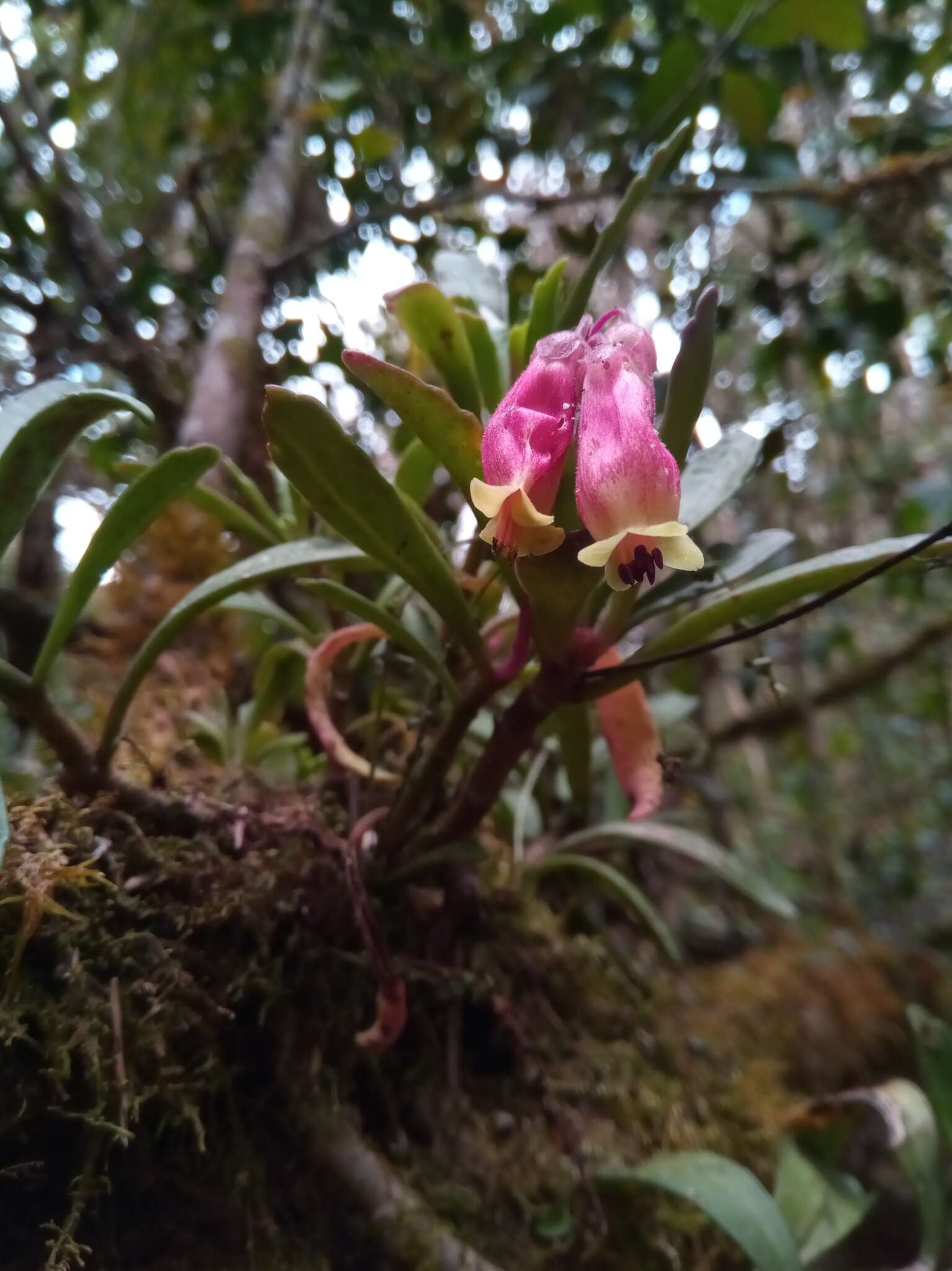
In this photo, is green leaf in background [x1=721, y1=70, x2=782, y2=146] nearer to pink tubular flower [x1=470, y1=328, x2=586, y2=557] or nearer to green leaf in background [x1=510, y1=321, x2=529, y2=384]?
green leaf in background [x1=510, y1=321, x2=529, y2=384]

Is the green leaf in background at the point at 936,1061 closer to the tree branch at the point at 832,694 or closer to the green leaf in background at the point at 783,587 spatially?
the green leaf in background at the point at 783,587

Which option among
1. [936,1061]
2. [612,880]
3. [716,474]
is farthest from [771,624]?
[936,1061]

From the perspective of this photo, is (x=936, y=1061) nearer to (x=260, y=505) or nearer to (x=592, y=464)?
(x=592, y=464)

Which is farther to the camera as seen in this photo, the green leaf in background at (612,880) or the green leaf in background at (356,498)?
the green leaf in background at (612,880)

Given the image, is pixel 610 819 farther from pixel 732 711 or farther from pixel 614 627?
pixel 732 711

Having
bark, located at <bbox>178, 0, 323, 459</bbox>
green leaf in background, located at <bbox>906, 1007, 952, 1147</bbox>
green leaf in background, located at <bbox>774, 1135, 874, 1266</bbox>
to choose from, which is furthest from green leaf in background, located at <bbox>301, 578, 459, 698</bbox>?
green leaf in background, located at <bbox>906, 1007, 952, 1147</bbox>

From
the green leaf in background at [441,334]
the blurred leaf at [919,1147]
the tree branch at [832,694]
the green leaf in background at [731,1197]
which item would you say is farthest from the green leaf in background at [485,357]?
the tree branch at [832,694]
